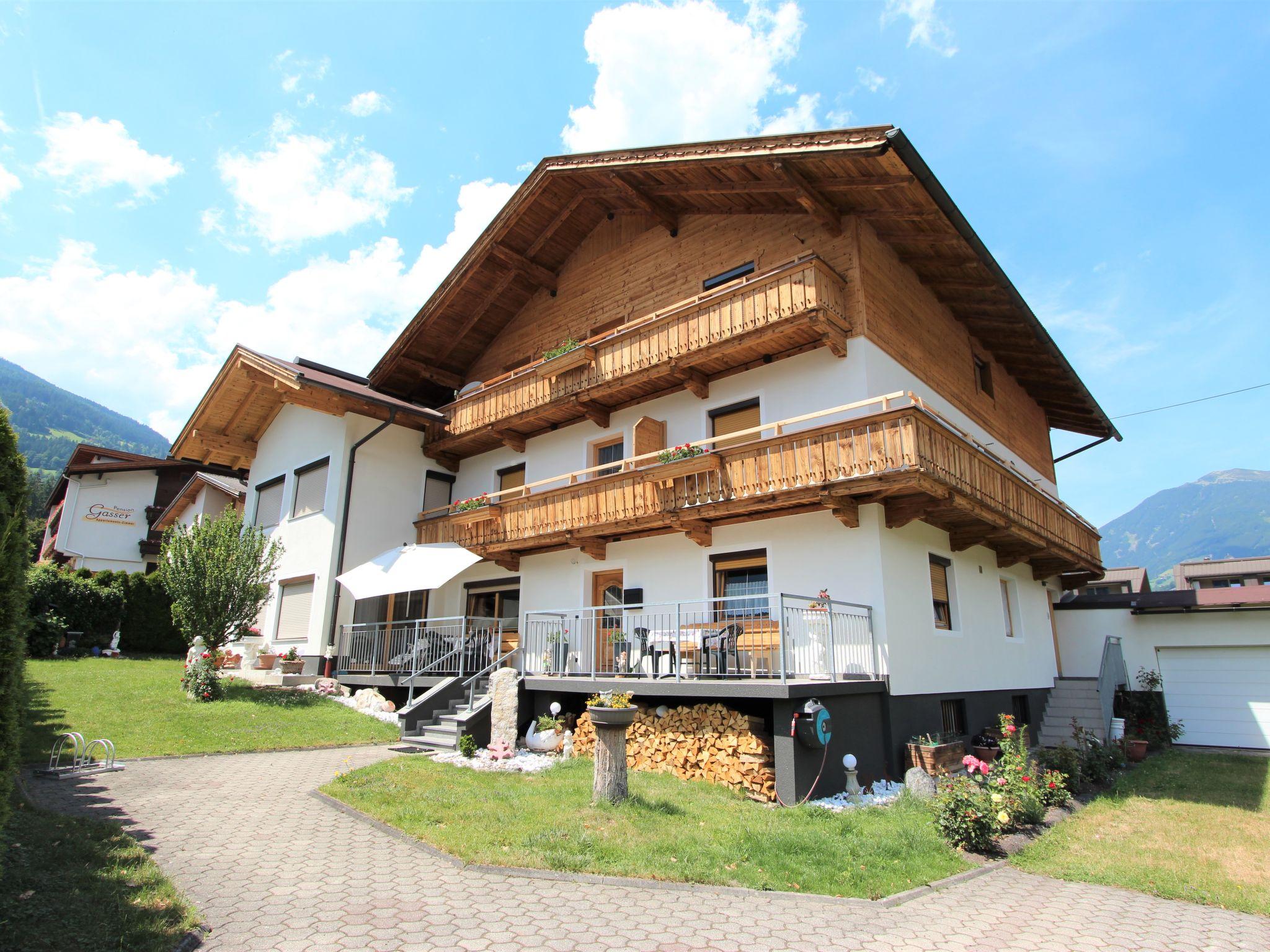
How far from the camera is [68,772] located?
9211 millimetres

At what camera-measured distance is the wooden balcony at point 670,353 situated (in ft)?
41.4

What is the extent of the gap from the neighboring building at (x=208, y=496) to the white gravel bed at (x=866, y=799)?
23972mm

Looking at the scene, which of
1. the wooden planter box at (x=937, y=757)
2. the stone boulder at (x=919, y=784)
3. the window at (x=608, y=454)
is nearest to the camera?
the stone boulder at (x=919, y=784)

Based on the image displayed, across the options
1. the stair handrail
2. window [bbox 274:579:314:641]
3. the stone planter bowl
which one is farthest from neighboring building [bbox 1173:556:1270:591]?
window [bbox 274:579:314:641]

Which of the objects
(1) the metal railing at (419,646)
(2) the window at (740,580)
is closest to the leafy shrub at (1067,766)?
(2) the window at (740,580)

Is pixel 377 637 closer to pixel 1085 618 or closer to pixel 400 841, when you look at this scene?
pixel 400 841

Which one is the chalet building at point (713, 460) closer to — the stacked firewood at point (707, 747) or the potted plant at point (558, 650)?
the potted plant at point (558, 650)

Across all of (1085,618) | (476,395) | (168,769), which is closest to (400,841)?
(168,769)

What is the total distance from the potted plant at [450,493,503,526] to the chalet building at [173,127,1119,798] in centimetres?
10

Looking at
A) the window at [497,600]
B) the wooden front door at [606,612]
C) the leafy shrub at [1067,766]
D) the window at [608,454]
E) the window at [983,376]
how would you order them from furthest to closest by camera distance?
the window at [497,600] < the window at [983,376] < the window at [608,454] < the wooden front door at [606,612] < the leafy shrub at [1067,766]

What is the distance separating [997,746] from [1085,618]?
8.86 metres

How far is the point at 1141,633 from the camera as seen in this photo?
18.7 metres

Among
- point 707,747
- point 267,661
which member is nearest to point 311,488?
point 267,661

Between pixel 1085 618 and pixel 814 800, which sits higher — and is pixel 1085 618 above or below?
above
